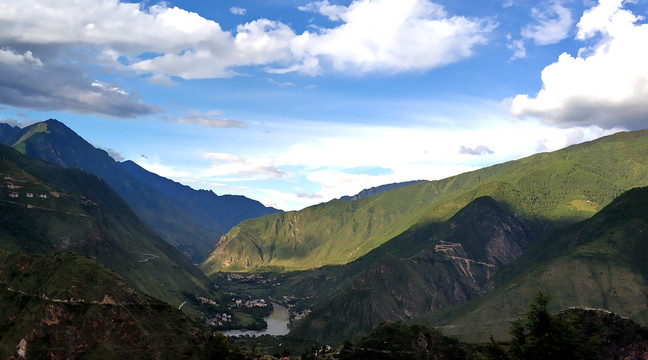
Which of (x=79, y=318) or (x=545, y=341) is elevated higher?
(x=545, y=341)

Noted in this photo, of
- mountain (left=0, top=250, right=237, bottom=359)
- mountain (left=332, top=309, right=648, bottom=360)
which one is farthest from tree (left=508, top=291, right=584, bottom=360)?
mountain (left=0, top=250, right=237, bottom=359)

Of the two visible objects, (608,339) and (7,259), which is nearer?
(608,339)

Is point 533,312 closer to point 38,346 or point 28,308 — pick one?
point 38,346

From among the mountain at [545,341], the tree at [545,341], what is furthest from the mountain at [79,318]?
the tree at [545,341]

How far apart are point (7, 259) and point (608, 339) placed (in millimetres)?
167018

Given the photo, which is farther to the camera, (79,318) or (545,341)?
(79,318)

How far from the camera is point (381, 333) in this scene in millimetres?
169125

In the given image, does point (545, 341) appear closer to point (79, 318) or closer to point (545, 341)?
point (545, 341)

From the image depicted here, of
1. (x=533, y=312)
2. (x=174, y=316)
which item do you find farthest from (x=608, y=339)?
(x=174, y=316)

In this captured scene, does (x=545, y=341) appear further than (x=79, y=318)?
No

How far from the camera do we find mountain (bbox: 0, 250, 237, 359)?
121 metres

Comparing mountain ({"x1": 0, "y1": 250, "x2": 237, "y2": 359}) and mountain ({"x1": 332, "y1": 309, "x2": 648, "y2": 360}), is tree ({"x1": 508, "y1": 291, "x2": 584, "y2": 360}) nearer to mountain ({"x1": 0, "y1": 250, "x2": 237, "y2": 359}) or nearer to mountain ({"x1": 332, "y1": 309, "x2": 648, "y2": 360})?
mountain ({"x1": 332, "y1": 309, "x2": 648, "y2": 360})

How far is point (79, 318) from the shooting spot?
12650cm

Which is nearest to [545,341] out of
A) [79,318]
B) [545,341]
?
[545,341]
